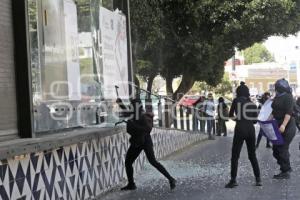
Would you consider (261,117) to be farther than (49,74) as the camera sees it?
Yes

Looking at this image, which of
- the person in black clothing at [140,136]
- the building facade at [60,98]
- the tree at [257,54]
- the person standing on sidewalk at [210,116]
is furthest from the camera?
the tree at [257,54]

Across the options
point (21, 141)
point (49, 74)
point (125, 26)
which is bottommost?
point (21, 141)

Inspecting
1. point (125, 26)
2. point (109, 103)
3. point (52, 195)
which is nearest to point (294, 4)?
point (125, 26)

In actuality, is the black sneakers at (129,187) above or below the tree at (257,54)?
below

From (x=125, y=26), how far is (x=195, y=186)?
384 centimetres

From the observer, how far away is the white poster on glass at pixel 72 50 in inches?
328

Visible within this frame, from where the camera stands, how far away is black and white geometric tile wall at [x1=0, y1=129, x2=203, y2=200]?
229 inches

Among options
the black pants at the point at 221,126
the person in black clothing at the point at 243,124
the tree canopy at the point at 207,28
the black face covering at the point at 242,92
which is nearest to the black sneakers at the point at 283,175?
the person in black clothing at the point at 243,124

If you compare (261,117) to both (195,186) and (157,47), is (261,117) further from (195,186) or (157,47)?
(157,47)

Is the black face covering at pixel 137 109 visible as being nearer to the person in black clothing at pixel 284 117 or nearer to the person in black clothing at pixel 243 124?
the person in black clothing at pixel 243 124

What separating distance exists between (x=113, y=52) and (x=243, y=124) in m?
3.00

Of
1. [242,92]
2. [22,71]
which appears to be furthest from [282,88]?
[22,71]

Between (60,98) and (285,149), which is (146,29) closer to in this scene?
(285,149)

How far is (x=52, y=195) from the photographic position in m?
6.75
